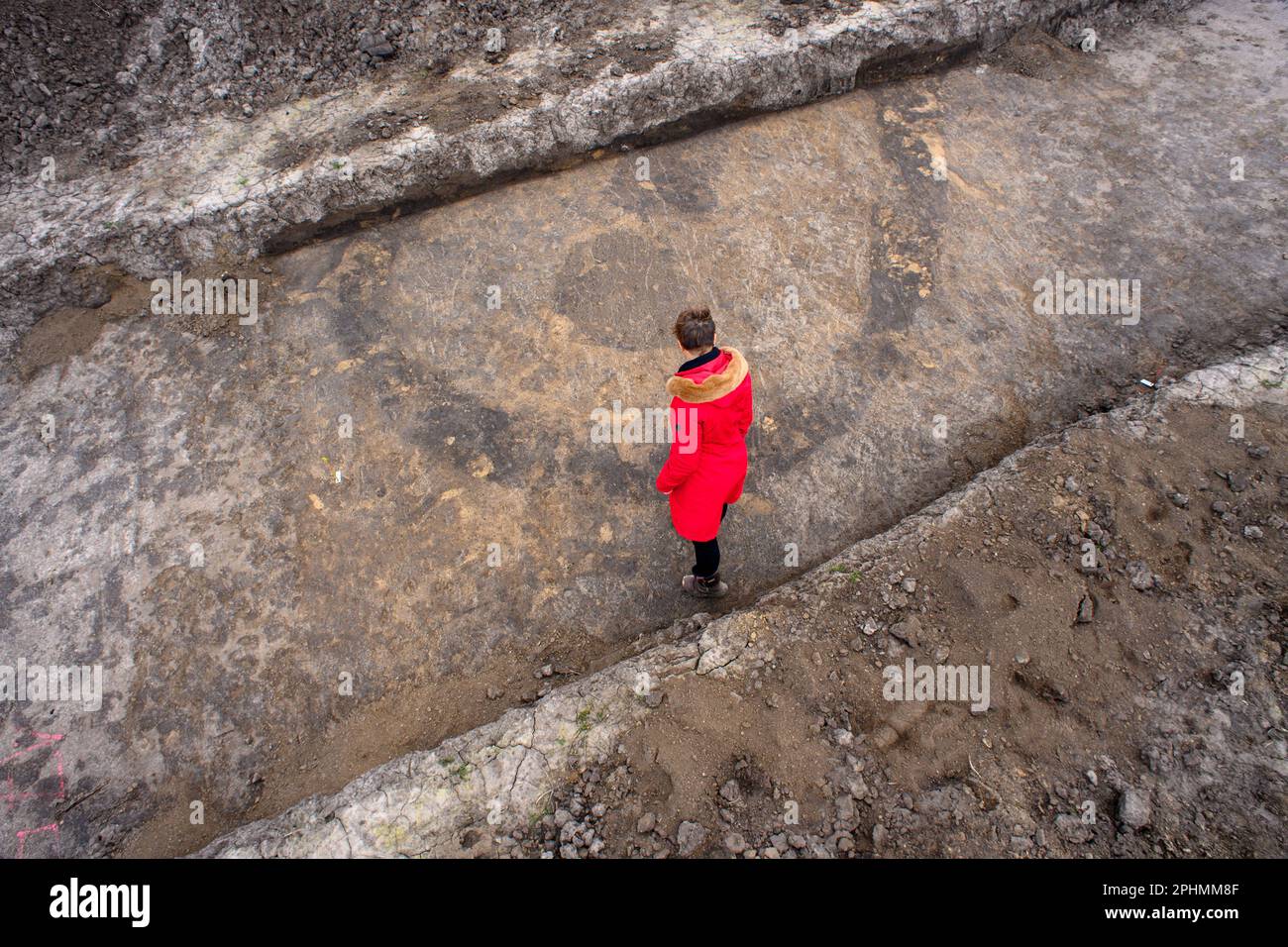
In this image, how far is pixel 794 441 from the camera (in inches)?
155

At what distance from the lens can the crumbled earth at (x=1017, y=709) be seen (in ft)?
7.77

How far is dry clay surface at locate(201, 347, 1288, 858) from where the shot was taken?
7.82 ft

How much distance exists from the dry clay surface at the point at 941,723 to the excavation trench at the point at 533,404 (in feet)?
1.85

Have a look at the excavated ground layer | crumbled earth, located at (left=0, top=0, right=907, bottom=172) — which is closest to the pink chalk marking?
the excavated ground layer

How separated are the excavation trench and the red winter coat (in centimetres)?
65

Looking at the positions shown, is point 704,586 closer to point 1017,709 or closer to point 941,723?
point 941,723

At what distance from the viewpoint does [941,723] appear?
8.63 feet

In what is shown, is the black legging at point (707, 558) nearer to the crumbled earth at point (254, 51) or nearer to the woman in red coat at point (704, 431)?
the woman in red coat at point (704, 431)

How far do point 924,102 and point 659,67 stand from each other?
2482 millimetres

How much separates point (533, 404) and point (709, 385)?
1.74 metres

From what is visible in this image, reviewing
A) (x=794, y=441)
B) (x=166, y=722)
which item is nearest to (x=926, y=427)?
(x=794, y=441)

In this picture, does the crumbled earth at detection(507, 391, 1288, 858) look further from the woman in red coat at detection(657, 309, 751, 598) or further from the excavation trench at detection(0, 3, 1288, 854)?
the excavation trench at detection(0, 3, 1288, 854)

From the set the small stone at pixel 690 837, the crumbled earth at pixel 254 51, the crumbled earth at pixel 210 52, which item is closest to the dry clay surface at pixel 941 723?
the small stone at pixel 690 837

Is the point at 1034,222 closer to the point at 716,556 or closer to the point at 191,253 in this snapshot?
the point at 716,556
